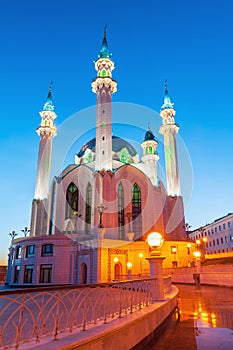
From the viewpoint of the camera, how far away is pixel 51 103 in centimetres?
4328

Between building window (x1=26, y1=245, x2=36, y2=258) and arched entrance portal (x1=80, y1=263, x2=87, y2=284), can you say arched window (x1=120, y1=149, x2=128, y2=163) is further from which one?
arched entrance portal (x1=80, y1=263, x2=87, y2=284)

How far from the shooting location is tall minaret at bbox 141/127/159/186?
40.3m

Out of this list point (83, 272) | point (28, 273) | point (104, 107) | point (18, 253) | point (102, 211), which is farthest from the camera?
point (104, 107)

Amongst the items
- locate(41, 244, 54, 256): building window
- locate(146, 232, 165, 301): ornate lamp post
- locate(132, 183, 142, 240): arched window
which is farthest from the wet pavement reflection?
locate(132, 183, 142, 240): arched window

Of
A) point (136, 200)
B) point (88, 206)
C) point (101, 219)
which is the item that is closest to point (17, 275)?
point (101, 219)

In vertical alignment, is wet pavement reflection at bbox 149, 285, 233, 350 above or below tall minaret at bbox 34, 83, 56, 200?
below

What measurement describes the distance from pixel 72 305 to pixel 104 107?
32.7m

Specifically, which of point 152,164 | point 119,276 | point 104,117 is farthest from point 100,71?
point 119,276

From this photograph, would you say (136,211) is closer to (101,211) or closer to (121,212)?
(121,212)

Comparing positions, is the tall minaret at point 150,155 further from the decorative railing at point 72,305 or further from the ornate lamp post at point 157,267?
the decorative railing at point 72,305

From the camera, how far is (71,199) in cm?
3478

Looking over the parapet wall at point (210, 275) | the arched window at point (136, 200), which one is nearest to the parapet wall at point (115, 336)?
the parapet wall at point (210, 275)

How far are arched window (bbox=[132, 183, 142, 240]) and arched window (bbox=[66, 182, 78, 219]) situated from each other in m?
7.77

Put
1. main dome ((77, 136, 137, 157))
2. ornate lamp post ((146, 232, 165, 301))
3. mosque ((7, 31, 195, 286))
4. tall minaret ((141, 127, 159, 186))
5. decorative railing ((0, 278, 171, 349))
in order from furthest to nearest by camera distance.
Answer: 1. main dome ((77, 136, 137, 157))
2. tall minaret ((141, 127, 159, 186))
3. mosque ((7, 31, 195, 286))
4. ornate lamp post ((146, 232, 165, 301))
5. decorative railing ((0, 278, 171, 349))
